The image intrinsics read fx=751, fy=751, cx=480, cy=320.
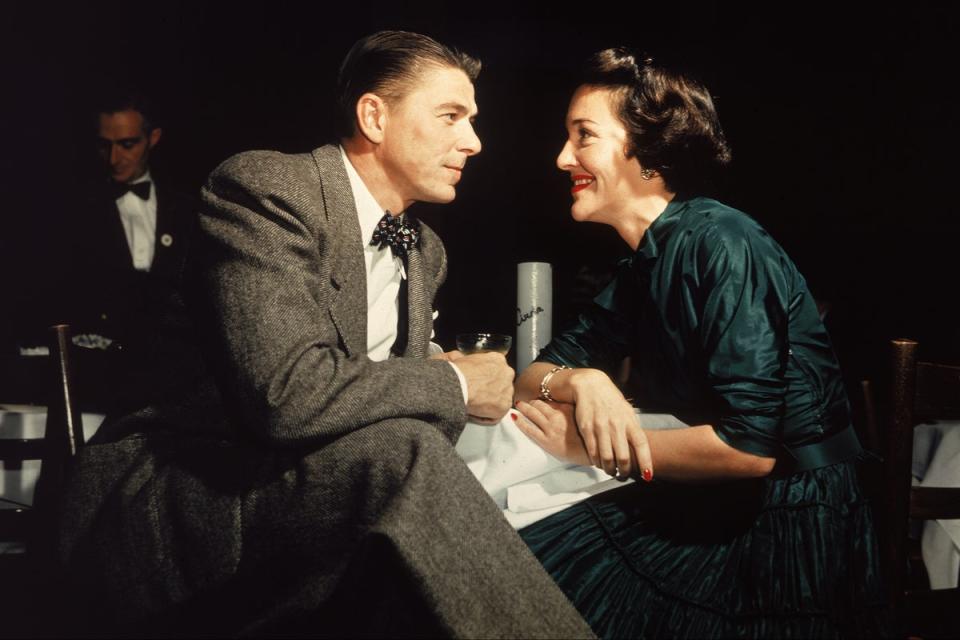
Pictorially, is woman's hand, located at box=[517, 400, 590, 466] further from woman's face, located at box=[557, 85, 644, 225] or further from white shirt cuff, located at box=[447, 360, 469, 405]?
woman's face, located at box=[557, 85, 644, 225]

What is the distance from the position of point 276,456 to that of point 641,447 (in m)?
0.72

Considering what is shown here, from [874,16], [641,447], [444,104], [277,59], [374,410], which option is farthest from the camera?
[277,59]

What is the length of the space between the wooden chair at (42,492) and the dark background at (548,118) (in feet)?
5.94

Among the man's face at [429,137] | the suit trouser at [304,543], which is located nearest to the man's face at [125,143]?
the man's face at [429,137]

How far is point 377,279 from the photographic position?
1911 millimetres

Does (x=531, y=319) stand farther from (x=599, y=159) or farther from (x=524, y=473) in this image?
(x=524, y=473)

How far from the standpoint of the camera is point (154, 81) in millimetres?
4285

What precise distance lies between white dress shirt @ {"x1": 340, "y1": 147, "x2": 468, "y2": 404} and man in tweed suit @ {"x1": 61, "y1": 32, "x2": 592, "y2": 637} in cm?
23

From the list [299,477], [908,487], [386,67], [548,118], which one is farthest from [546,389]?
[548,118]

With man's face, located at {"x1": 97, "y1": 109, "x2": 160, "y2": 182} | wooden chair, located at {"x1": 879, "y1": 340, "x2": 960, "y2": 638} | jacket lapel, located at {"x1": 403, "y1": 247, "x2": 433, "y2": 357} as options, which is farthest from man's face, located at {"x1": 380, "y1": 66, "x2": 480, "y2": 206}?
man's face, located at {"x1": 97, "y1": 109, "x2": 160, "y2": 182}

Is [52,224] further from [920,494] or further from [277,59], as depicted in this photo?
[920,494]

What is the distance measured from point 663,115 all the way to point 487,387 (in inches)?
35.7

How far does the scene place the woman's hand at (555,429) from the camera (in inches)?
62.5

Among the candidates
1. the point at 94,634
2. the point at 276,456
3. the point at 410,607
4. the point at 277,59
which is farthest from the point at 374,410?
the point at 277,59
